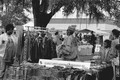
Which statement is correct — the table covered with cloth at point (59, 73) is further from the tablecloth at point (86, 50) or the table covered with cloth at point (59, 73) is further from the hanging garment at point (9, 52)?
the tablecloth at point (86, 50)

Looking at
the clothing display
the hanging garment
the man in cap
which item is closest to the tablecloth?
the clothing display

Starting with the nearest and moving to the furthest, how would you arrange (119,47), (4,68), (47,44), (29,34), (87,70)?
1. (87,70)
2. (119,47)
3. (4,68)
4. (29,34)
5. (47,44)

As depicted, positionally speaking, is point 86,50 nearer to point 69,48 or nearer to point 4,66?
point 69,48

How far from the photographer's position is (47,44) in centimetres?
1116

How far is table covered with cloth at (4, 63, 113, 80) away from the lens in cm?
525

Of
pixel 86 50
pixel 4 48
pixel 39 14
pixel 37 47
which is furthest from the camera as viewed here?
pixel 86 50

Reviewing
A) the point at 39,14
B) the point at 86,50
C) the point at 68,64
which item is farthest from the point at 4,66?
the point at 86,50

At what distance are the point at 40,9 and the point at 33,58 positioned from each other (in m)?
4.65

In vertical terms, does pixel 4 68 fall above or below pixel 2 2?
below

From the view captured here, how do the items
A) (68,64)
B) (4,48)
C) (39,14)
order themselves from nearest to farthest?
(68,64) → (4,48) → (39,14)

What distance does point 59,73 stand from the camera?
17.5ft

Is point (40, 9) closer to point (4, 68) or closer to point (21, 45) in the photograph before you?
point (21, 45)

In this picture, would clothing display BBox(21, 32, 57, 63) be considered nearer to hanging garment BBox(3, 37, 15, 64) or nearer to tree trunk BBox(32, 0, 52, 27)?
tree trunk BBox(32, 0, 52, 27)

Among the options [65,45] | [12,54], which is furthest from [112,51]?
[12,54]
